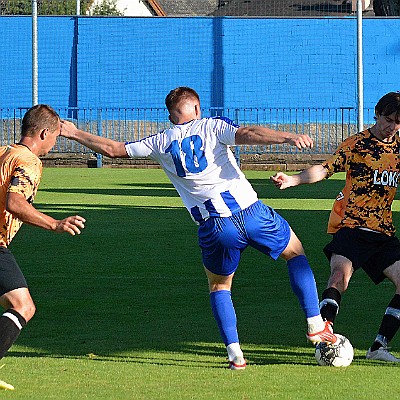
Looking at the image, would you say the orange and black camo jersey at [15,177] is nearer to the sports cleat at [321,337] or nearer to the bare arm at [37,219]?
the bare arm at [37,219]

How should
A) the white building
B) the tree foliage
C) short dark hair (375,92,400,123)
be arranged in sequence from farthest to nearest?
the white building
the tree foliage
short dark hair (375,92,400,123)

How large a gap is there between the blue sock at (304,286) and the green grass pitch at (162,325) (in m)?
0.39

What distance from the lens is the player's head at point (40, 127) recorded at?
23.5 feet

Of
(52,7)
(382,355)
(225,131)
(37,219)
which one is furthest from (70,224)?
(52,7)

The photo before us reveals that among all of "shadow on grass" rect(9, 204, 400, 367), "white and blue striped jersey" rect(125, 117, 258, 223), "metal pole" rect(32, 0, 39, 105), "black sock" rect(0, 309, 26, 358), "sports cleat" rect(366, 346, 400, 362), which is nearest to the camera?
"black sock" rect(0, 309, 26, 358)

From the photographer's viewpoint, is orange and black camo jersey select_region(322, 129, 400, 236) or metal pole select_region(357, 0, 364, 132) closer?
orange and black camo jersey select_region(322, 129, 400, 236)

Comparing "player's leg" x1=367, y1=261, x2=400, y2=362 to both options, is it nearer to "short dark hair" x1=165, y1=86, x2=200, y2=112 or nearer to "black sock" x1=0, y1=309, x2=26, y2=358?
"short dark hair" x1=165, y1=86, x2=200, y2=112

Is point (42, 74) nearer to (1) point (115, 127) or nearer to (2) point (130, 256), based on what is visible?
(1) point (115, 127)

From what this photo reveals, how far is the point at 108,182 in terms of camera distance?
28328 mm

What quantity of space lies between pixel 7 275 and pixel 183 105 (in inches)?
63.6

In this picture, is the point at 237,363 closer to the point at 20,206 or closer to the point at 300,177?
the point at 300,177

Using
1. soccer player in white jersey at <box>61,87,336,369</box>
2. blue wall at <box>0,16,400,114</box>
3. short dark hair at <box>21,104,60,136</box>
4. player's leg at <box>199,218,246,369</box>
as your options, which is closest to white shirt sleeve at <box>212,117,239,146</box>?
soccer player in white jersey at <box>61,87,336,369</box>

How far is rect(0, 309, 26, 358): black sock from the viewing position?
22.6 ft

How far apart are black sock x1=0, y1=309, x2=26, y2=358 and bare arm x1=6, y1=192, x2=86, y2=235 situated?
2.02ft
